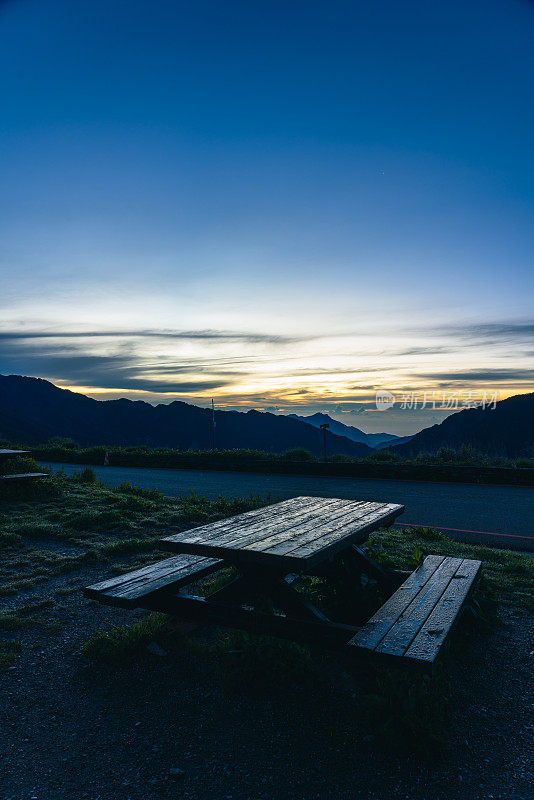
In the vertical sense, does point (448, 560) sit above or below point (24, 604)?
above

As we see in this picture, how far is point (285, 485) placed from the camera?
14367 mm

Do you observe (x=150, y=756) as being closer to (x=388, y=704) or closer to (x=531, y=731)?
(x=388, y=704)

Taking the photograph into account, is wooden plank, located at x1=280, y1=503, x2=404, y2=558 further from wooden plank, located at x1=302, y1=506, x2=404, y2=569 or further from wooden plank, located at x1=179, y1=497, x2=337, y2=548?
wooden plank, located at x1=179, y1=497, x2=337, y2=548

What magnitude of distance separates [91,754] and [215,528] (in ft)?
5.35

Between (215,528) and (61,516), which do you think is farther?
(61,516)

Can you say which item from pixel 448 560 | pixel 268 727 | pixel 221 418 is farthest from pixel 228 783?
pixel 221 418

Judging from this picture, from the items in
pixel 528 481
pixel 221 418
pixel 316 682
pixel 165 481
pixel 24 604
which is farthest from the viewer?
pixel 221 418

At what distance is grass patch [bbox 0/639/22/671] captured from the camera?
357 centimetres

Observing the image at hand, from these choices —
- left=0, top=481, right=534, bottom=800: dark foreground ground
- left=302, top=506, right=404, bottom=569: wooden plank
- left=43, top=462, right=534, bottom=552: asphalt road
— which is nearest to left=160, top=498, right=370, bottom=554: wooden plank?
left=302, top=506, right=404, bottom=569: wooden plank

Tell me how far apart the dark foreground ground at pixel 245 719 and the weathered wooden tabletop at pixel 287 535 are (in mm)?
726

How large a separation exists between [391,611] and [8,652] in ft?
9.34

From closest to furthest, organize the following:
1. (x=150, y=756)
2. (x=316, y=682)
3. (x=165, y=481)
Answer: (x=150, y=756) → (x=316, y=682) → (x=165, y=481)

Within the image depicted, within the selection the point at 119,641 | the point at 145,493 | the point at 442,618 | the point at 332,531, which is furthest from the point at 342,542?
the point at 145,493

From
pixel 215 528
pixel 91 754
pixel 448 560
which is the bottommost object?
pixel 91 754
